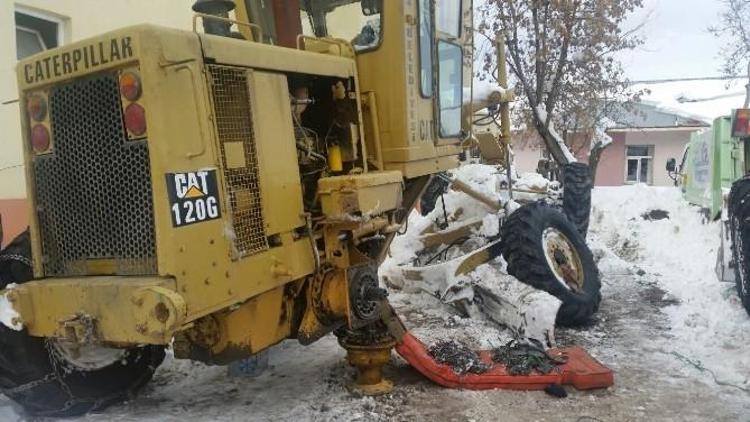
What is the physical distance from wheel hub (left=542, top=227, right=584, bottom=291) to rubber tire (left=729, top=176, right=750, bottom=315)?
4.67 feet

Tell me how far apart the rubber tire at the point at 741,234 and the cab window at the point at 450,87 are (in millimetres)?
2595

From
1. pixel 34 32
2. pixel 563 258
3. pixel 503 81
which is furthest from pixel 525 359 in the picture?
pixel 34 32

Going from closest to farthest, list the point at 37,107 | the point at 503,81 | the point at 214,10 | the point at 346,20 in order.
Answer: the point at 37,107 < the point at 214,10 < the point at 346,20 < the point at 503,81

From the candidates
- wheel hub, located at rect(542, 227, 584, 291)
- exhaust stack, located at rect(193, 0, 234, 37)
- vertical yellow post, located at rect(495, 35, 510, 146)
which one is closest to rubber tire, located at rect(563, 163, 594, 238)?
vertical yellow post, located at rect(495, 35, 510, 146)

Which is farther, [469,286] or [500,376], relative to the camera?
[469,286]

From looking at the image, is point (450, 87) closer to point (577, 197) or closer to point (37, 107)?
point (37, 107)

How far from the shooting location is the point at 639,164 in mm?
27938

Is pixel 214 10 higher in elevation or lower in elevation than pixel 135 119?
higher

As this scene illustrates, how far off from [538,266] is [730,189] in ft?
7.94

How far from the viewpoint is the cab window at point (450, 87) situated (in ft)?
18.0

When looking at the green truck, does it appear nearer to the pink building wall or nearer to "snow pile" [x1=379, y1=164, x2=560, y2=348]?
"snow pile" [x1=379, y1=164, x2=560, y2=348]

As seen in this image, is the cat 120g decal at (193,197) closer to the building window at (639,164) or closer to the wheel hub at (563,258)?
the wheel hub at (563,258)

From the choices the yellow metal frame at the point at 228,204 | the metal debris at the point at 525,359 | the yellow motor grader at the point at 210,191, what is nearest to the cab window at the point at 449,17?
the yellow motor grader at the point at 210,191

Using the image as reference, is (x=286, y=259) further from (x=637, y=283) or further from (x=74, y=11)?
(x=637, y=283)
